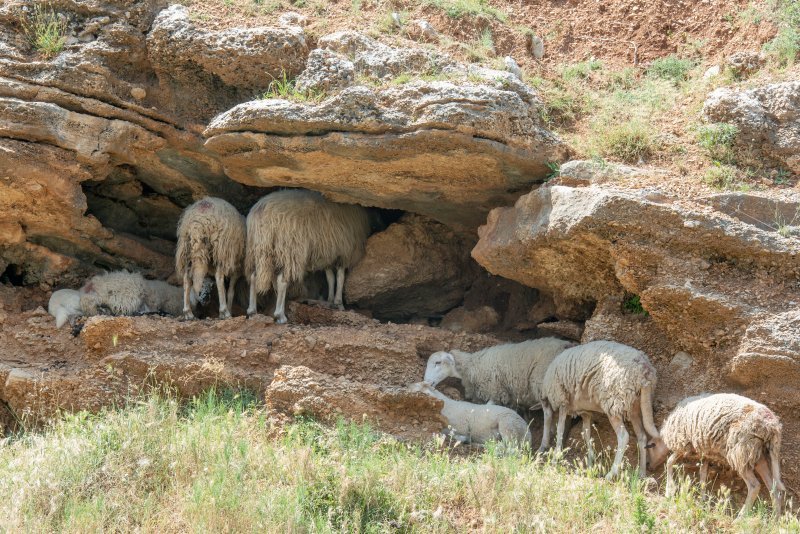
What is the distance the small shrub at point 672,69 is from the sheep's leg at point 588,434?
3799 mm

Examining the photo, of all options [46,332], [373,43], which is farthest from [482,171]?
[46,332]

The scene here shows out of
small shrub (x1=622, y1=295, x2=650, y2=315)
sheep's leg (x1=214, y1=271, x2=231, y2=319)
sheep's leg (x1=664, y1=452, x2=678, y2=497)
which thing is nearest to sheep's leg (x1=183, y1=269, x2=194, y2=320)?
sheep's leg (x1=214, y1=271, x2=231, y2=319)

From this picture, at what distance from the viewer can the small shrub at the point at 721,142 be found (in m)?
8.63

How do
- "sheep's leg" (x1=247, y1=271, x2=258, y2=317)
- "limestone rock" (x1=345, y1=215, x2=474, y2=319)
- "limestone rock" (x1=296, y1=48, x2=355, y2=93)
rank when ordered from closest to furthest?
"limestone rock" (x1=296, y1=48, x2=355, y2=93) → "sheep's leg" (x1=247, y1=271, x2=258, y2=317) → "limestone rock" (x1=345, y1=215, x2=474, y2=319)

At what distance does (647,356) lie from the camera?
851 centimetres

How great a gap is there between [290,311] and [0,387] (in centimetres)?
298

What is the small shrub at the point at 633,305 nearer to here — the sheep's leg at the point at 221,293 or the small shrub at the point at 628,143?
the small shrub at the point at 628,143

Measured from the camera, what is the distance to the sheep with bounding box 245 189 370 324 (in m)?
10.4

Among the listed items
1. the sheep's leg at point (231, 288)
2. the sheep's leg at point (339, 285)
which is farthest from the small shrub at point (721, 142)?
the sheep's leg at point (231, 288)

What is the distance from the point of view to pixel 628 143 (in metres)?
8.88

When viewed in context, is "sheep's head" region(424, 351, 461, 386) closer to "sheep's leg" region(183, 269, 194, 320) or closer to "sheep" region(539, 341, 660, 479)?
"sheep" region(539, 341, 660, 479)

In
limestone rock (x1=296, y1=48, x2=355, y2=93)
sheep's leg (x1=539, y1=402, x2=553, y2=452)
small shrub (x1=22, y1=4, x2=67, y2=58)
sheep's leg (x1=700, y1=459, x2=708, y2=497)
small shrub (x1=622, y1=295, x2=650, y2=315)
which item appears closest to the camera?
sheep's leg (x1=700, y1=459, x2=708, y2=497)

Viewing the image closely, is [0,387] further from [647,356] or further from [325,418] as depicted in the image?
[647,356]

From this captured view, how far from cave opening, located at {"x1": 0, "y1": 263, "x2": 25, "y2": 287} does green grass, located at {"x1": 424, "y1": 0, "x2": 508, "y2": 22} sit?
5.41 metres
